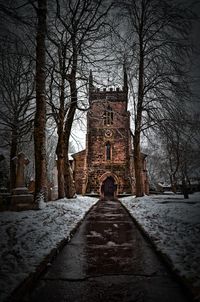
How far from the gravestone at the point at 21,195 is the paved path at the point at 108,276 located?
3984 millimetres

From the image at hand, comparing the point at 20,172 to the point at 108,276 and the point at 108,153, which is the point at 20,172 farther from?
the point at 108,153

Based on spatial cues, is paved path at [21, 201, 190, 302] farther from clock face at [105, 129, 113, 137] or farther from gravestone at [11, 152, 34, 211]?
clock face at [105, 129, 113, 137]

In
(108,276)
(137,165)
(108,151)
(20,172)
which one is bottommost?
(108,276)

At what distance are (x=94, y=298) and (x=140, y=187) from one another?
12780mm

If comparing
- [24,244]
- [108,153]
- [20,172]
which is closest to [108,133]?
[108,153]

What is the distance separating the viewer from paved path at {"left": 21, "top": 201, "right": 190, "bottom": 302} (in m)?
2.62

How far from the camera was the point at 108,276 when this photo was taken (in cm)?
320

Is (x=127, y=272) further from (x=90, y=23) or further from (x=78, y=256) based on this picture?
(x=90, y=23)

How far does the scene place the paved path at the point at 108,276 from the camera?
2.62 m

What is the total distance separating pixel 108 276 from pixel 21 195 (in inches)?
281

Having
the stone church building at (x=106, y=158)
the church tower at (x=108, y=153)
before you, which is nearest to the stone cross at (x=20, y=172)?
the stone church building at (x=106, y=158)

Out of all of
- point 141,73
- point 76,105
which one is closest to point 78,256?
point 76,105

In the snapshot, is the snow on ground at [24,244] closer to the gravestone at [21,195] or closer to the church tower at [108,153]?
the gravestone at [21,195]

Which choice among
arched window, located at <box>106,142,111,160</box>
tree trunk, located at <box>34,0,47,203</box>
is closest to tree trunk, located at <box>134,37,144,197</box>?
tree trunk, located at <box>34,0,47,203</box>
